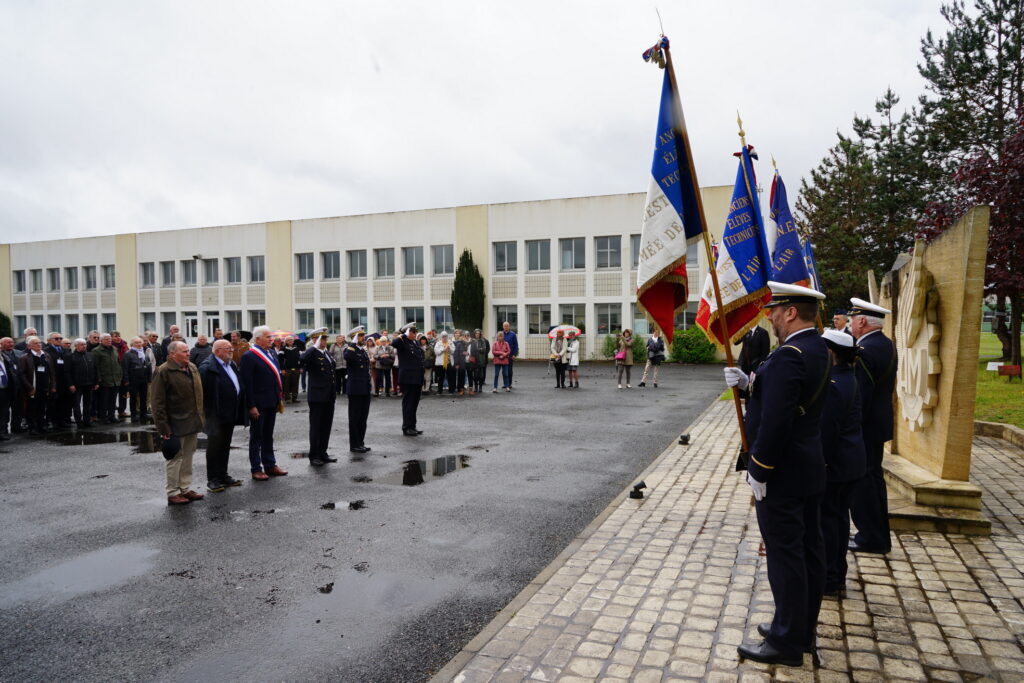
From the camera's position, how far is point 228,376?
27.4 feet

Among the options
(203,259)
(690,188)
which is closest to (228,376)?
(690,188)

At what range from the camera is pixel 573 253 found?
130ft

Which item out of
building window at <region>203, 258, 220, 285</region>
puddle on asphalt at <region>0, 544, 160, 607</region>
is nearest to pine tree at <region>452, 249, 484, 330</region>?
building window at <region>203, 258, 220, 285</region>

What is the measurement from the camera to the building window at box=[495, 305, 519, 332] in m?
40.9

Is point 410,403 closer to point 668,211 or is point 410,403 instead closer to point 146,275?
point 668,211

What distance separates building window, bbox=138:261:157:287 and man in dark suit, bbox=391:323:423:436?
4509 cm

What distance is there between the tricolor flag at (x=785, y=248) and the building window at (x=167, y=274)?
1911 inches

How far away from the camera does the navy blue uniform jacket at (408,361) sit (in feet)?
40.2

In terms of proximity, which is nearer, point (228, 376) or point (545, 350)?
point (228, 376)

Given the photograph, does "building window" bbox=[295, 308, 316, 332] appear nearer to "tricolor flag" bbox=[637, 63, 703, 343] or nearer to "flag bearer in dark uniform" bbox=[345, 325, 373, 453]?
"flag bearer in dark uniform" bbox=[345, 325, 373, 453]

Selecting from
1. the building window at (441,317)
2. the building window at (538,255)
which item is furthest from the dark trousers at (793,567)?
the building window at (441,317)

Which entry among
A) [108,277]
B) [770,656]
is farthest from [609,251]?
[108,277]

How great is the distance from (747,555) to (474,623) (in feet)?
7.91

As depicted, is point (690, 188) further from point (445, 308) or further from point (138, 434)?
point (445, 308)
